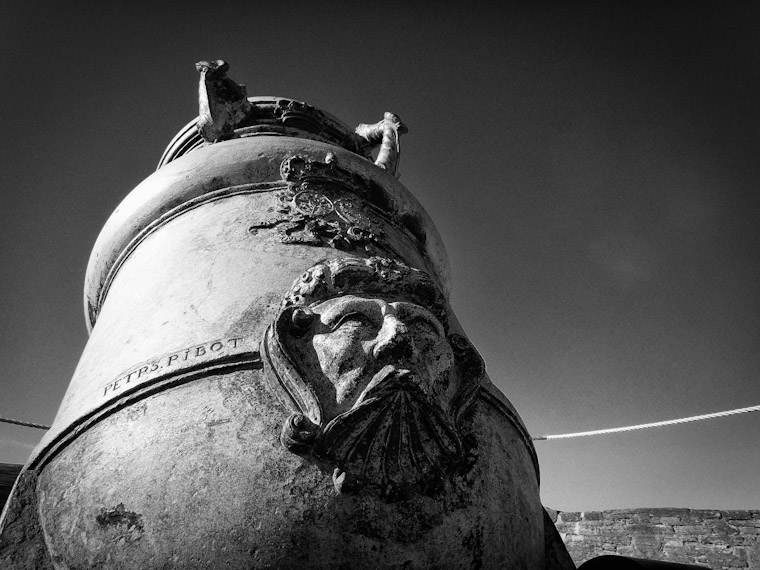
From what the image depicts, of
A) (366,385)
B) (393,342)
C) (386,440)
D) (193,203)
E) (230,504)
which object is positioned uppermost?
(193,203)

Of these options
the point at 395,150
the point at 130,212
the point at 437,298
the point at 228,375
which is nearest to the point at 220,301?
the point at 228,375

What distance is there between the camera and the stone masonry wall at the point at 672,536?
17.1ft

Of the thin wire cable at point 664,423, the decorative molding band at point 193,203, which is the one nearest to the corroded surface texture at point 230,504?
the decorative molding band at point 193,203

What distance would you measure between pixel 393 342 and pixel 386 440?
0.80ft

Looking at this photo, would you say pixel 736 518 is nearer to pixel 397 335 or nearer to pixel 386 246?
pixel 386 246

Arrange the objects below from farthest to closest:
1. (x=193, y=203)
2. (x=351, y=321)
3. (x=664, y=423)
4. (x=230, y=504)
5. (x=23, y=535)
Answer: (x=664, y=423), (x=193, y=203), (x=351, y=321), (x=23, y=535), (x=230, y=504)

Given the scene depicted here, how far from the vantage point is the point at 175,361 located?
1.51 m

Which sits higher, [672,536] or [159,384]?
[159,384]

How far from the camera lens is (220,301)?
172 centimetres

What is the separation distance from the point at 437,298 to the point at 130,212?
1525 mm

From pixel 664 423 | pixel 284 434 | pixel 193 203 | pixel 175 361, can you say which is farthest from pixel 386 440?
pixel 664 423

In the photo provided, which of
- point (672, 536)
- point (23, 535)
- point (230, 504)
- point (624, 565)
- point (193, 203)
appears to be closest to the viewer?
point (230, 504)

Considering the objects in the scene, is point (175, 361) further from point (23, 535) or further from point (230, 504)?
point (23, 535)

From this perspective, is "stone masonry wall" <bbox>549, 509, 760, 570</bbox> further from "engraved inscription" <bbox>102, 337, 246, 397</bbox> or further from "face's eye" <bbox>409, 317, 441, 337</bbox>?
"engraved inscription" <bbox>102, 337, 246, 397</bbox>
